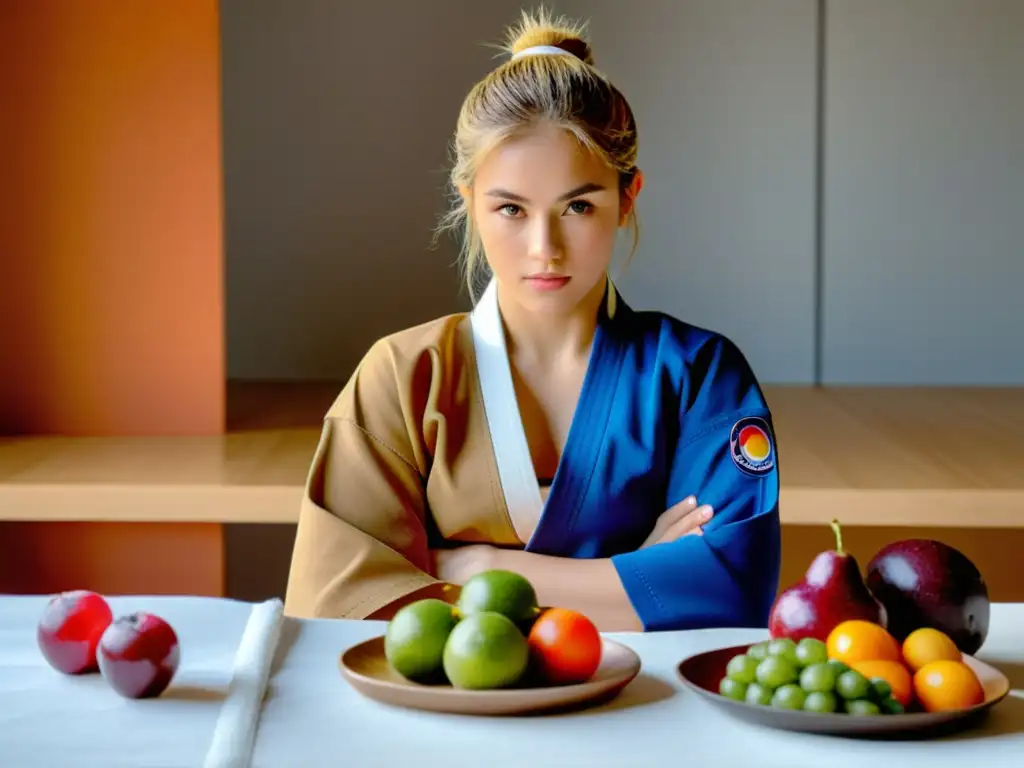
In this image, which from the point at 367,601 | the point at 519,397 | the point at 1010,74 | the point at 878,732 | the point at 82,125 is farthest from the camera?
the point at 1010,74

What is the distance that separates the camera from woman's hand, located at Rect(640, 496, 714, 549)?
1690mm

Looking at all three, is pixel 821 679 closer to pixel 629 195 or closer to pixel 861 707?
pixel 861 707

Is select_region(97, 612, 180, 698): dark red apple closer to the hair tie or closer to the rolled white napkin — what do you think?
the rolled white napkin

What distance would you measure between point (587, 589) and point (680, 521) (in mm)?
155

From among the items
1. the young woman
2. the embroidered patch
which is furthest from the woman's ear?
the embroidered patch

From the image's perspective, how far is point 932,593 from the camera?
1.18 metres

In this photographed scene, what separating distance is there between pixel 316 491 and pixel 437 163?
300cm

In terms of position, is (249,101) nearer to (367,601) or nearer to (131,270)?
(131,270)

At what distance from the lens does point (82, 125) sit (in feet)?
11.1

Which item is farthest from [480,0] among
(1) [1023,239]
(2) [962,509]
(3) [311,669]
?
(3) [311,669]

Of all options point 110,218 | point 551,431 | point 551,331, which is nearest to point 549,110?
point 551,331

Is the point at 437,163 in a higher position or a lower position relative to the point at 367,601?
higher

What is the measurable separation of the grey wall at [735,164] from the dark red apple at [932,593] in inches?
133

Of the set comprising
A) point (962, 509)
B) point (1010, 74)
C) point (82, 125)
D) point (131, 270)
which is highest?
point (1010, 74)
